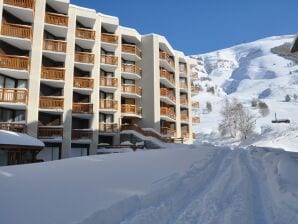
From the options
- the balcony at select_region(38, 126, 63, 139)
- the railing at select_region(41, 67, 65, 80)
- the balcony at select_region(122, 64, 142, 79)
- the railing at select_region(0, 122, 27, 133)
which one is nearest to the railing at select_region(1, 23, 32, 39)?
the railing at select_region(41, 67, 65, 80)

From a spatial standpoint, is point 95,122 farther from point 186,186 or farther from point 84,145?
point 186,186

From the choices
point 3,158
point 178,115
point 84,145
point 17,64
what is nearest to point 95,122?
point 84,145

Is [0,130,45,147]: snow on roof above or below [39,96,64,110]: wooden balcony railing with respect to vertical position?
below

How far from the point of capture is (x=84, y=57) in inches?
1335

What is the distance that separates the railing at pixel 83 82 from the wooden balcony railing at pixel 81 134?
425 centimetres

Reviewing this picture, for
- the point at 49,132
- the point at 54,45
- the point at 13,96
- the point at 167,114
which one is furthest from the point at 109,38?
the point at 13,96

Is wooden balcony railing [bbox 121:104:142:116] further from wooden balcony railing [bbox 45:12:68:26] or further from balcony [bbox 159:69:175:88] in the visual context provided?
wooden balcony railing [bbox 45:12:68:26]

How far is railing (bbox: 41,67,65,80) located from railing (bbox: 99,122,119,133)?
682cm

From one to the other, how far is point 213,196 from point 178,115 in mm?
39725

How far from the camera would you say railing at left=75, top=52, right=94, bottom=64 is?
110 ft

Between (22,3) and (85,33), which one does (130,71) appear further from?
(22,3)

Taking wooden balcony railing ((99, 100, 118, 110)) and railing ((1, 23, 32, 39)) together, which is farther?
wooden balcony railing ((99, 100, 118, 110))

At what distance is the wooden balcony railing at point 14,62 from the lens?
27.3m

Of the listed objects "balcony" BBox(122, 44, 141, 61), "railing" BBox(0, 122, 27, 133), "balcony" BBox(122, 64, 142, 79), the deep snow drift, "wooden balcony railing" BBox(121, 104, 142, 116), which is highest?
"balcony" BBox(122, 44, 141, 61)
